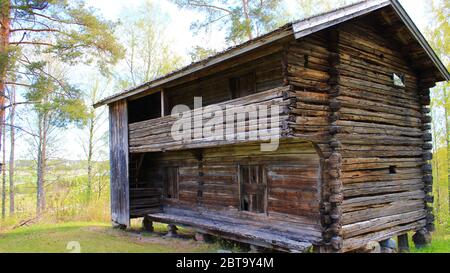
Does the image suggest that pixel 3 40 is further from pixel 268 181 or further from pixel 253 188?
pixel 268 181

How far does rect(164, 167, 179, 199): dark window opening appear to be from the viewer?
1420 cm

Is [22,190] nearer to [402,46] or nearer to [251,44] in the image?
[251,44]

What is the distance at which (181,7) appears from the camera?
18969 millimetres

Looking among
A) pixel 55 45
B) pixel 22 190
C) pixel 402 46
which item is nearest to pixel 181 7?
pixel 55 45

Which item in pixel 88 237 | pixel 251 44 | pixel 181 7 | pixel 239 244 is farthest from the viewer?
pixel 181 7

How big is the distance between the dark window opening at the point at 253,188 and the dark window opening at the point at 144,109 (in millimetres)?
6661

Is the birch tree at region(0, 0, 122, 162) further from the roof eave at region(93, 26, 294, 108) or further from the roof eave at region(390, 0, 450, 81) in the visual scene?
the roof eave at region(390, 0, 450, 81)

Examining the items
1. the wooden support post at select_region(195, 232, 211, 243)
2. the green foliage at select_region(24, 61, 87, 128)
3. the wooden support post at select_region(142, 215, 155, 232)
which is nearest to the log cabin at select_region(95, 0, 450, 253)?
the wooden support post at select_region(195, 232, 211, 243)

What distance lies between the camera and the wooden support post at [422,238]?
11.1 meters

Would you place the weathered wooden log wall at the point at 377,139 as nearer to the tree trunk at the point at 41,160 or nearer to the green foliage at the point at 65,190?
the green foliage at the point at 65,190

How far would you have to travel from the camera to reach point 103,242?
39.5 ft

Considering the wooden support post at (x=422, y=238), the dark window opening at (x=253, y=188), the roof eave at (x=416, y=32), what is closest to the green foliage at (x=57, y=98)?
the dark window opening at (x=253, y=188)

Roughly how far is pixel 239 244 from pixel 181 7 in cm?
1295

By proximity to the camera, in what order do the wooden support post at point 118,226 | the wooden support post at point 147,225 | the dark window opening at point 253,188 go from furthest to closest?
1. the wooden support post at point 147,225
2. the wooden support post at point 118,226
3. the dark window opening at point 253,188
